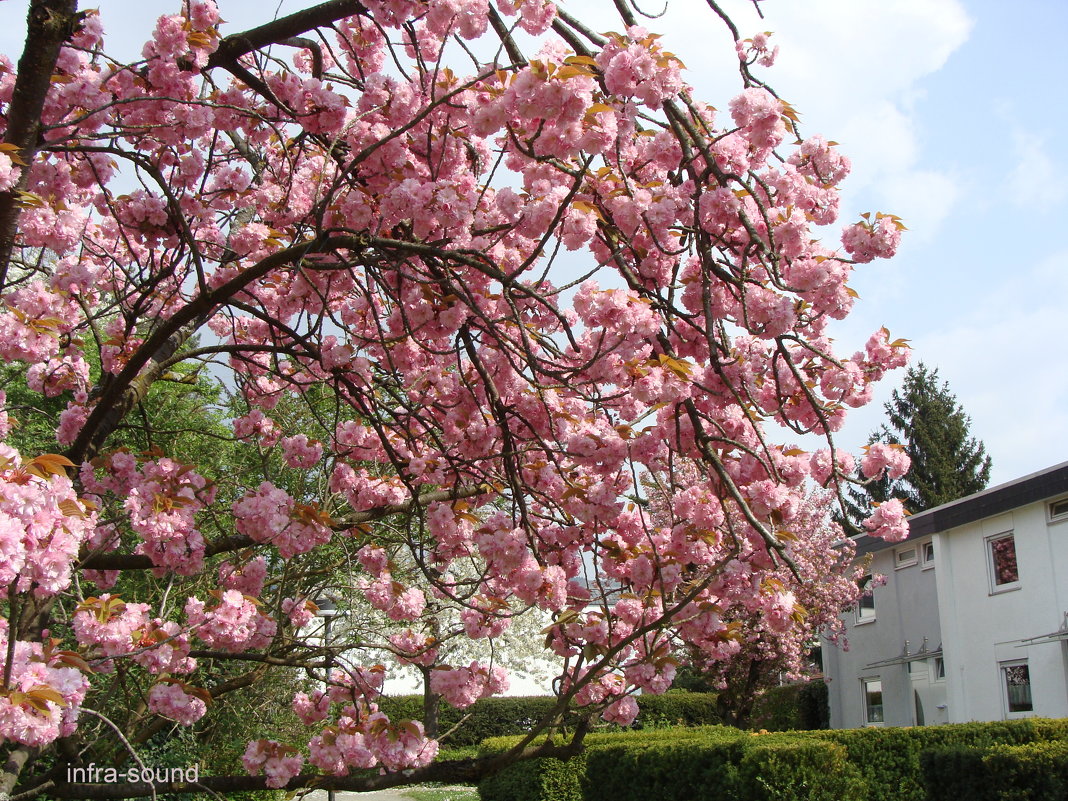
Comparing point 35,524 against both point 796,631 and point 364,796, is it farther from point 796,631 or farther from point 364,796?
point 796,631

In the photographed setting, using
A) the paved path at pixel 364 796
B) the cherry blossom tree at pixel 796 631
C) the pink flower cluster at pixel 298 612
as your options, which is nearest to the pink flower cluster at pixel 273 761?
the pink flower cluster at pixel 298 612

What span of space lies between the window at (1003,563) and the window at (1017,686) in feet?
4.02

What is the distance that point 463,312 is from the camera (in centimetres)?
363

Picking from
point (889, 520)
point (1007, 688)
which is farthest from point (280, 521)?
point (1007, 688)

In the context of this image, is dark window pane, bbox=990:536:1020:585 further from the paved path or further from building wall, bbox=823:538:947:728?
the paved path

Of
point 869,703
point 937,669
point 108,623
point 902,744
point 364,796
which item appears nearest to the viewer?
point 108,623

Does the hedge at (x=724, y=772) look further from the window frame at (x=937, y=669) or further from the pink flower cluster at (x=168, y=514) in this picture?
the window frame at (x=937, y=669)

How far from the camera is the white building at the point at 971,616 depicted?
44.2 feet

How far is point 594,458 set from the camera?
12.0 feet

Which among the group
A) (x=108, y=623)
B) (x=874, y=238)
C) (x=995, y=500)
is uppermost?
(x=995, y=500)

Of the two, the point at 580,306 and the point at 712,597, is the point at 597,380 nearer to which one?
the point at 580,306

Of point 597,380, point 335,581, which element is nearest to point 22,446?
point 335,581

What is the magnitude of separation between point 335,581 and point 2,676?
384 inches

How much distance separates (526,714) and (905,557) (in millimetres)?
11199
